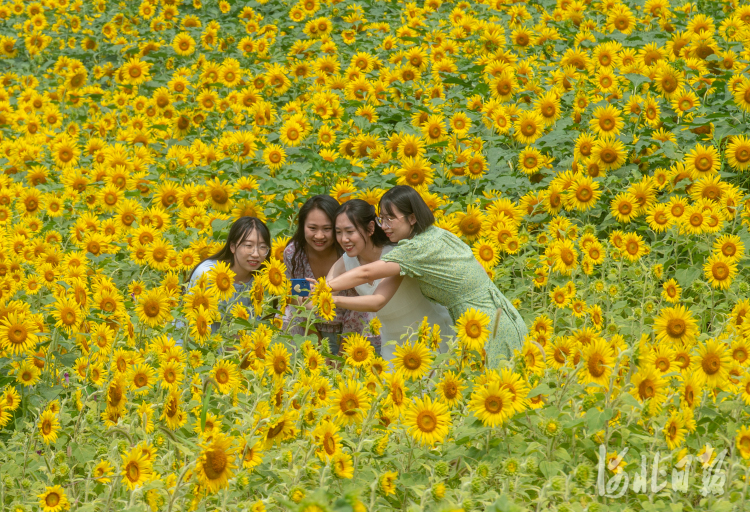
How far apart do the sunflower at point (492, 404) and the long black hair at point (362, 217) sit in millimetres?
2242

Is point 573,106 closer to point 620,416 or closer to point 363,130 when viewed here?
point 363,130

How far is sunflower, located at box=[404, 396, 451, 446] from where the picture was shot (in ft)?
7.84

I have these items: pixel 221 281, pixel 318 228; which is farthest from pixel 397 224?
pixel 221 281

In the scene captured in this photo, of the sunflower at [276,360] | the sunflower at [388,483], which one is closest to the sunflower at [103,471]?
the sunflower at [276,360]

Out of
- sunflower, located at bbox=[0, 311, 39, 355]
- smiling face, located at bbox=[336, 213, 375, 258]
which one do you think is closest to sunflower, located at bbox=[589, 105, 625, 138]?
smiling face, located at bbox=[336, 213, 375, 258]

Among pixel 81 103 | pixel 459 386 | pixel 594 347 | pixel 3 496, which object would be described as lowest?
pixel 81 103

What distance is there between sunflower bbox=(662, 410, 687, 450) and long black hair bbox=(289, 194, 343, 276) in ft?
9.08

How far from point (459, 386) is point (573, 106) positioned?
393cm

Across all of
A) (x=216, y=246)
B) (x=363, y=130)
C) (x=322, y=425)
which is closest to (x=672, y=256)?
(x=363, y=130)

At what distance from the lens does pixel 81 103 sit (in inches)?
336

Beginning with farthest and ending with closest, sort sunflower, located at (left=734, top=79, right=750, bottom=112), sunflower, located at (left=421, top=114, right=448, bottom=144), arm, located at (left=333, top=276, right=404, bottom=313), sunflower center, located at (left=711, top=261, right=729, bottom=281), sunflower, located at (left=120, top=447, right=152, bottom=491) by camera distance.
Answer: sunflower, located at (left=421, top=114, right=448, bottom=144) < sunflower, located at (left=734, top=79, right=750, bottom=112) < sunflower center, located at (left=711, top=261, right=729, bottom=281) < arm, located at (left=333, top=276, right=404, bottom=313) < sunflower, located at (left=120, top=447, right=152, bottom=491)

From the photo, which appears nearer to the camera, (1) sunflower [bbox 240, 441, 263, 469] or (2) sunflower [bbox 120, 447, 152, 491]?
(1) sunflower [bbox 240, 441, 263, 469]

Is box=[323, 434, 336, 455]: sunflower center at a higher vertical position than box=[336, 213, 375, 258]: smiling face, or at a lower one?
higher

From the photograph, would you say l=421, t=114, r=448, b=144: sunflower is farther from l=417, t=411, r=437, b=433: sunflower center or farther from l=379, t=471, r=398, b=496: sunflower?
l=379, t=471, r=398, b=496: sunflower
